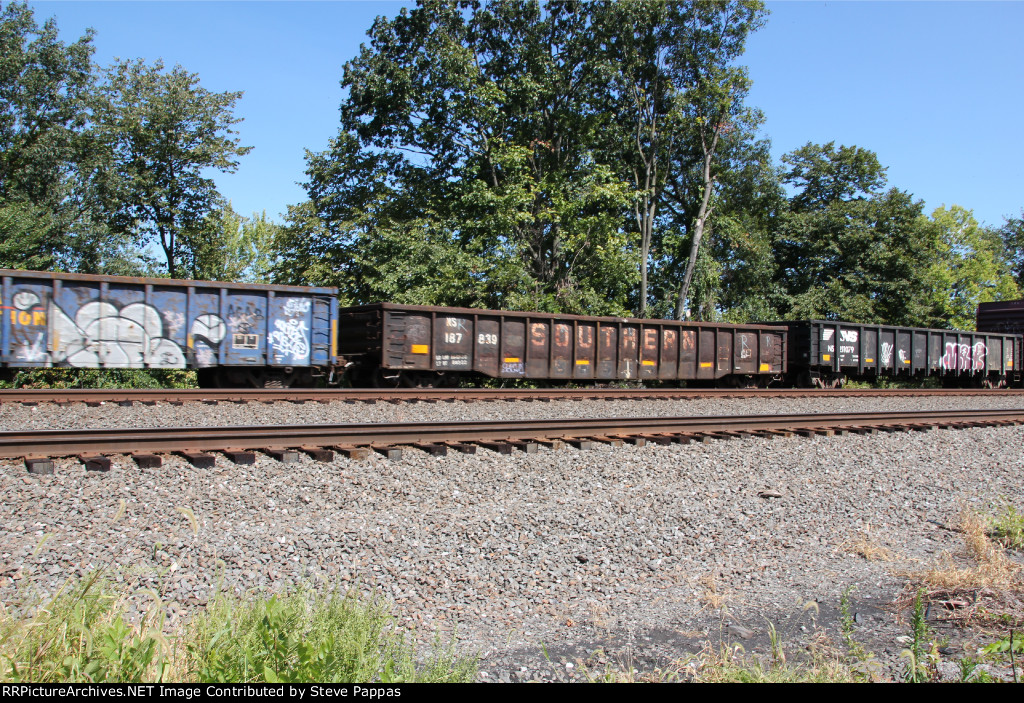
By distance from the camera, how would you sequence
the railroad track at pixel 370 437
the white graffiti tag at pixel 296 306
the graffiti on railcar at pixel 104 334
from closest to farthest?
the railroad track at pixel 370 437 < the graffiti on railcar at pixel 104 334 < the white graffiti tag at pixel 296 306

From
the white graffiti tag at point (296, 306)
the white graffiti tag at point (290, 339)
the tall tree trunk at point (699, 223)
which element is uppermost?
the tall tree trunk at point (699, 223)

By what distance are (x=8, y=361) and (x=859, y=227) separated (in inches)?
1553

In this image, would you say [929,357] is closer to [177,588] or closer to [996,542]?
[996,542]

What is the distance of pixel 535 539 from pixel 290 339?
12.5 metres

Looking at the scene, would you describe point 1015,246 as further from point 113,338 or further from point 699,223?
point 113,338

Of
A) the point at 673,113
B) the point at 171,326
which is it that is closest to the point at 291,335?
the point at 171,326

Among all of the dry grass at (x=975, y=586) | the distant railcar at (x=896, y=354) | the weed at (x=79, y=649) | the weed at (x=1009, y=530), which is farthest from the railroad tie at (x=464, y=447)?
the distant railcar at (x=896, y=354)

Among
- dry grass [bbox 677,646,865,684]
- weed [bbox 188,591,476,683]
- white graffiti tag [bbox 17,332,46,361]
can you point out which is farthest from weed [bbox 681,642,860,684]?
white graffiti tag [bbox 17,332,46,361]

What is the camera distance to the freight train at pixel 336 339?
47.3 ft

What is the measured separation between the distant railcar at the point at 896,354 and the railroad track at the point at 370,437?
45.4 feet

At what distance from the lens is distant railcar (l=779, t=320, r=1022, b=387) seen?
80.7ft

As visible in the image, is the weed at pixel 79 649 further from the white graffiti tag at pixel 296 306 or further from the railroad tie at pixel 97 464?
the white graffiti tag at pixel 296 306

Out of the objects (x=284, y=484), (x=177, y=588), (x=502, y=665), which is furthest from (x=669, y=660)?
(x=284, y=484)

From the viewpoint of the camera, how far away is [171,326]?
1532 cm
